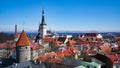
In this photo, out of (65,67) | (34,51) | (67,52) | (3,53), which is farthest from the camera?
(3,53)

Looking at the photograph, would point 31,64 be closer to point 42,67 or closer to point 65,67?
point 42,67

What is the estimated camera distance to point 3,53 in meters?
51.0

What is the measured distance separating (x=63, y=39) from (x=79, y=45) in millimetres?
16312

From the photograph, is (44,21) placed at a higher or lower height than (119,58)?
higher

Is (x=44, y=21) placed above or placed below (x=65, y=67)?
above

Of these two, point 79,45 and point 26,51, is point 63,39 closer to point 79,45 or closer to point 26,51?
point 79,45

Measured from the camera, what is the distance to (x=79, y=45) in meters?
62.8

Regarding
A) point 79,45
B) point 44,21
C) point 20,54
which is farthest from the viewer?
point 44,21

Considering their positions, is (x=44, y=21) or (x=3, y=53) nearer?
(x=3, y=53)

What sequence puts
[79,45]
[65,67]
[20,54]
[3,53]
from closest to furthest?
[65,67]
[20,54]
[3,53]
[79,45]

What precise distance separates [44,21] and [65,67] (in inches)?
2035

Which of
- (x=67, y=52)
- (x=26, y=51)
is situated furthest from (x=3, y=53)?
(x=26, y=51)

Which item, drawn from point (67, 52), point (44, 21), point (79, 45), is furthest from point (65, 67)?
point (44, 21)

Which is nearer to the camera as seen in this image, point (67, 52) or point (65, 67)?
point (65, 67)
